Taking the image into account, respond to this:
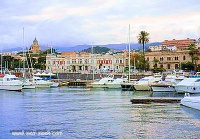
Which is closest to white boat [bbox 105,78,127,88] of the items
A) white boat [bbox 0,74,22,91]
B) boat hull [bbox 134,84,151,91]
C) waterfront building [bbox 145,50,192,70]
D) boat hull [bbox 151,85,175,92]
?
boat hull [bbox 134,84,151,91]

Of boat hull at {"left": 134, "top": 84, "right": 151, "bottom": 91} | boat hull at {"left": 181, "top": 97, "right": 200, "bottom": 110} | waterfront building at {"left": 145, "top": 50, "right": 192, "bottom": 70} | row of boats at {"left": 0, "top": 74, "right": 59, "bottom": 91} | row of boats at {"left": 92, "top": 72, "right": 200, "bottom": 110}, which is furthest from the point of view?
waterfront building at {"left": 145, "top": 50, "right": 192, "bottom": 70}

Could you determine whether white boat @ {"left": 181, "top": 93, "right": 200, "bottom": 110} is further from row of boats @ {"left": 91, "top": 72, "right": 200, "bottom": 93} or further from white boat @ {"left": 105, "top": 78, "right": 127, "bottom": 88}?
white boat @ {"left": 105, "top": 78, "right": 127, "bottom": 88}

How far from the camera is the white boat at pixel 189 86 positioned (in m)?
61.4

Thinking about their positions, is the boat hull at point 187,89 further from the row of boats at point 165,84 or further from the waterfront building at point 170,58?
the waterfront building at point 170,58

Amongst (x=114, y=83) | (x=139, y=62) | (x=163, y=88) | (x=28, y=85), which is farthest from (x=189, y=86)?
(x=139, y=62)

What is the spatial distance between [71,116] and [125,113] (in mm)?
5151

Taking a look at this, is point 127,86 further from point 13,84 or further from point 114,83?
point 13,84

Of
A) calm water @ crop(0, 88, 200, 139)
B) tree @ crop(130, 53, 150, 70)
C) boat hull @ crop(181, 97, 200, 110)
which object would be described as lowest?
calm water @ crop(0, 88, 200, 139)

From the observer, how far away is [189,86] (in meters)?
62.2

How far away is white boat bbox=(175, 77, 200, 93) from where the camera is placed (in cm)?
6141

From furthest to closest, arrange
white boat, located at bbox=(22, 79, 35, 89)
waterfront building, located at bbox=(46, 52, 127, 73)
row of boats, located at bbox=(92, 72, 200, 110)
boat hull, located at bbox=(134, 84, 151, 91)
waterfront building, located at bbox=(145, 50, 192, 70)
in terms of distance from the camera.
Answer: waterfront building, located at bbox=(46, 52, 127, 73)
waterfront building, located at bbox=(145, 50, 192, 70)
white boat, located at bbox=(22, 79, 35, 89)
boat hull, located at bbox=(134, 84, 151, 91)
row of boats, located at bbox=(92, 72, 200, 110)

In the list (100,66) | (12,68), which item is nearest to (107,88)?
(100,66)

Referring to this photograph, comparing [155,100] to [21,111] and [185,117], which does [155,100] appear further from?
[21,111]

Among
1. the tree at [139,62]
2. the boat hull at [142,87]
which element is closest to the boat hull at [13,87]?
the boat hull at [142,87]
